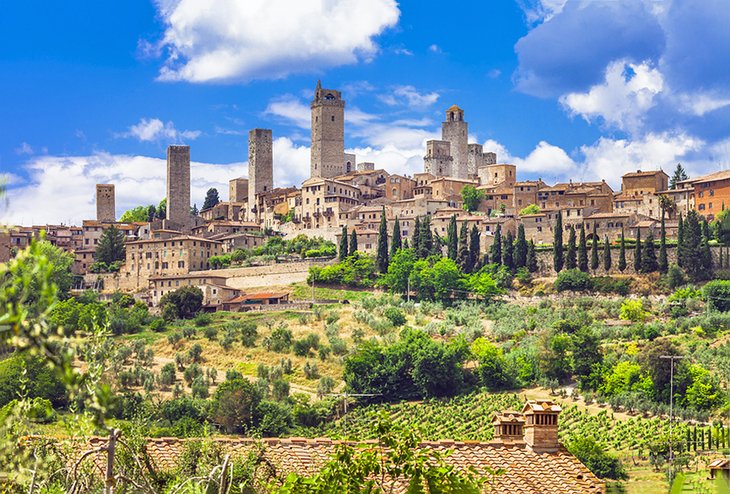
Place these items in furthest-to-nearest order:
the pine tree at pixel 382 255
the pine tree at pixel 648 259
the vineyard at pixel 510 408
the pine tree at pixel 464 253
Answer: the pine tree at pixel 382 255, the pine tree at pixel 464 253, the pine tree at pixel 648 259, the vineyard at pixel 510 408

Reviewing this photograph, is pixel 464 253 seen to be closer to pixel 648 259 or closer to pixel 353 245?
pixel 353 245

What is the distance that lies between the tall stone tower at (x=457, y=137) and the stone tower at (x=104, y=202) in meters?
35.2

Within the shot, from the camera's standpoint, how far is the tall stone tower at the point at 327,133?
374ft

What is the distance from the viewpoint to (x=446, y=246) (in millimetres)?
85750

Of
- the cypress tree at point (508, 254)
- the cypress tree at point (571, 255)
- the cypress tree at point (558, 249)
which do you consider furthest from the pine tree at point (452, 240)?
the cypress tree at point (571, 255)

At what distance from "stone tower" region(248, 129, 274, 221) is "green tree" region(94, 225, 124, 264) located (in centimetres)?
1850

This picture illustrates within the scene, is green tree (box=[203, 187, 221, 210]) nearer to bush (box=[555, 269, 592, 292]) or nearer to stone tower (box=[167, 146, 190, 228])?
stone tower (box=[167, 146, 190, 228])

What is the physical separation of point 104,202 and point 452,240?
44.0 meters

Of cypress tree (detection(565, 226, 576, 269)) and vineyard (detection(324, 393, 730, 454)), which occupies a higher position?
cypress tree (detection(565, 226, 576, 269))

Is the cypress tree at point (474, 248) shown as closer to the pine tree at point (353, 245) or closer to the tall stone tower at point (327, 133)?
the pine tree at point (353, 245)

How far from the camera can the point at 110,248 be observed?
3745 inches

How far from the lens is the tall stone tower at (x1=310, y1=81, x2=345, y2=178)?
114125 millimetres

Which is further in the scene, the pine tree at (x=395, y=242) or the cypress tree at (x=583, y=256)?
the pine tree at (x=395, y=242)

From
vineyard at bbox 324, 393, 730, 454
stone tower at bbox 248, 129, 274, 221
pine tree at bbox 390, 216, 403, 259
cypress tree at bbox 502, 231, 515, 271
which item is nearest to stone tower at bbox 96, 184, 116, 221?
stone tower at bbox 248, 129, 274, 221
